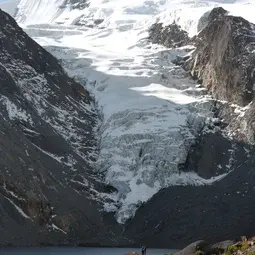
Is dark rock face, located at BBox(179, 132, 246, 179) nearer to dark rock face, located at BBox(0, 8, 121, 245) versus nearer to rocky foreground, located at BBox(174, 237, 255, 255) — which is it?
dark rock face, located at BBox(0, 8, 121, 245)

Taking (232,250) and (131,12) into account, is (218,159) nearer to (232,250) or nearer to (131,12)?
(232,250)

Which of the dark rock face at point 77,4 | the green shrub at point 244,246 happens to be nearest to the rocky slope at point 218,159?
the green shrub at point 244,246

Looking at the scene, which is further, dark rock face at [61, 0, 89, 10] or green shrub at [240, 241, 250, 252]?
dark rock face at [61, 0, 89, 10]

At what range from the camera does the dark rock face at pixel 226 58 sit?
108031 millimetres

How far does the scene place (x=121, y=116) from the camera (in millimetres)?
103062

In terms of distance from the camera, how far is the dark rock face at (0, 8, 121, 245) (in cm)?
7506

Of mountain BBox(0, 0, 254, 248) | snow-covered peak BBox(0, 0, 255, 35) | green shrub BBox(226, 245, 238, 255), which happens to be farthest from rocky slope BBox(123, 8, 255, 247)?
green shrub BBox(226, 245, 238, 255)

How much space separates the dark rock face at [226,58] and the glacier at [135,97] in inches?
122

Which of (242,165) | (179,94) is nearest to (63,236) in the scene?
(242,165)

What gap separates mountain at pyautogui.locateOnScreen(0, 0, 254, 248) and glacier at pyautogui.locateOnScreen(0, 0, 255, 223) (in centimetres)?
22

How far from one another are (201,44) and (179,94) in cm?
1604

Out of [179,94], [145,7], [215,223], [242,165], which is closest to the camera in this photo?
[215,223]

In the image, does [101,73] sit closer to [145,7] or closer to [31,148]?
[31,148]

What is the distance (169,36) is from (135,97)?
2860cm
